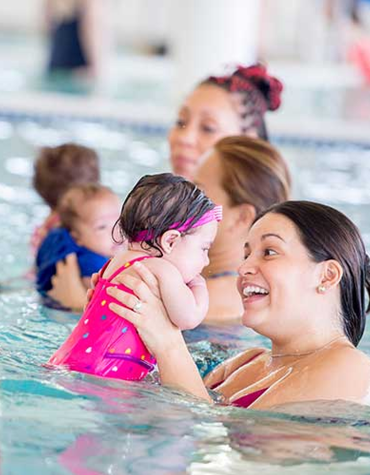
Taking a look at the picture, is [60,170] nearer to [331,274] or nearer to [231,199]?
[231,199]

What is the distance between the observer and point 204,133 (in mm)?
5500

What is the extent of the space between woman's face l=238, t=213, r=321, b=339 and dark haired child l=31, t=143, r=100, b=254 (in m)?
2.60

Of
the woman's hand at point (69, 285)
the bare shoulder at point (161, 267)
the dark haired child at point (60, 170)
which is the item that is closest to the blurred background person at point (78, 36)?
the dark haired child at point (60, 170)

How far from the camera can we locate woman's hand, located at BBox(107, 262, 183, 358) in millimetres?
3172

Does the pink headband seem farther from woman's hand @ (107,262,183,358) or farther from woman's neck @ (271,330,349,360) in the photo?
woman's neck @ (271,330,349,360)

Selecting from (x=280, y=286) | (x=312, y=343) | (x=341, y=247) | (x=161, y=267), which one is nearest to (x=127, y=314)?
(x=161, y=267)

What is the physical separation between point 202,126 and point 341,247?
7.79ft

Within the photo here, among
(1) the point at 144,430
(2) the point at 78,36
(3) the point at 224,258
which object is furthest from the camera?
(2) the point at 78,36

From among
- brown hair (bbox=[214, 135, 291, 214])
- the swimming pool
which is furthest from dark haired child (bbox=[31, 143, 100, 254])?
the swimming pool

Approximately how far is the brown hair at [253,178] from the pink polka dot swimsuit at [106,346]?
127 cm

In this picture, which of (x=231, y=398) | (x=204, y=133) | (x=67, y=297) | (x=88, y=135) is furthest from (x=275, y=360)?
(x=88, y=135)

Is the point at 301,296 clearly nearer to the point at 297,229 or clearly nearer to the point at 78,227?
the point at 297,229

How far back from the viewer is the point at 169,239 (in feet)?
10.7

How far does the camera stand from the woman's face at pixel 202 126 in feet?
17.9
